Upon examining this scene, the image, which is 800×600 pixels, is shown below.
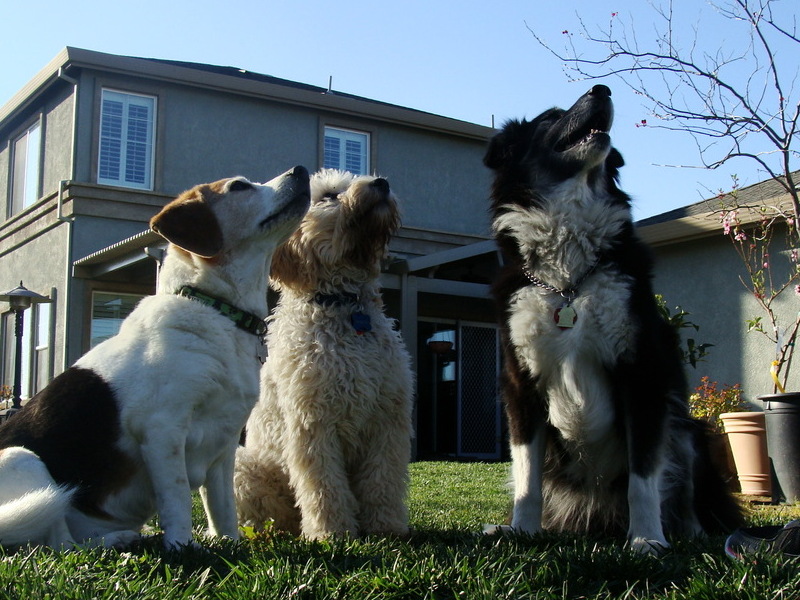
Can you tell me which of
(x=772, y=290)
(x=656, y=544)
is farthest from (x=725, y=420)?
(x=656, y=544)

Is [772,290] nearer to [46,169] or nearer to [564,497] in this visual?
[564,497]

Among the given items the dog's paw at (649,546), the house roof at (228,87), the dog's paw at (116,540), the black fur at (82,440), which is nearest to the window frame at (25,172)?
the house roof at (228,87)

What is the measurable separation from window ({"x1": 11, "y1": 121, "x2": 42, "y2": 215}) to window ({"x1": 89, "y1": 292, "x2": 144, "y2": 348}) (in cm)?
334

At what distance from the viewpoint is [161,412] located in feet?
10.7

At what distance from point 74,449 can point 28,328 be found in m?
13.8

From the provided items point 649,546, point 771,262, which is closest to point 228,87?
point 771,262

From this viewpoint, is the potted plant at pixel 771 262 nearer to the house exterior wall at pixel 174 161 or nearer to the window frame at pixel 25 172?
the house exterior wall at pixel 174 161

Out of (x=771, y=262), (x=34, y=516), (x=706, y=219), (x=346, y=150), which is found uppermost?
(x=346, y=150)

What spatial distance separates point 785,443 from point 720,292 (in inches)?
164

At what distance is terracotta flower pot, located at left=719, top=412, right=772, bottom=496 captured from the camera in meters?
7.61

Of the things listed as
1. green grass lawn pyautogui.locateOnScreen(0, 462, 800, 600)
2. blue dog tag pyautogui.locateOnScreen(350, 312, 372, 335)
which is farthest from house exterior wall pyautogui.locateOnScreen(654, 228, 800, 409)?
green grass lawn pyautogui.locateOnScreen(0, 462, 800, 600)

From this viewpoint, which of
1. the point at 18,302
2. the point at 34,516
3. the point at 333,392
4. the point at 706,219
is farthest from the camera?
the point at 18,302

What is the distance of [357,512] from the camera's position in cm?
427

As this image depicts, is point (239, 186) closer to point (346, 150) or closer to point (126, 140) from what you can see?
point (126, 140)
